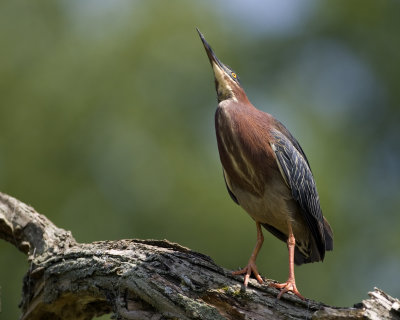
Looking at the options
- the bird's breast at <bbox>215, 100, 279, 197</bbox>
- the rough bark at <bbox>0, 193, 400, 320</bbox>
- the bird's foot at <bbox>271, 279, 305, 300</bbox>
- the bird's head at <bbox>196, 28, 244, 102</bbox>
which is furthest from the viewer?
the bird's head at <bbox>196, 28, 244, 102</bbox>

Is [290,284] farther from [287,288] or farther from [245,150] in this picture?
[245,150]

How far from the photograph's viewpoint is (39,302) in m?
4.91

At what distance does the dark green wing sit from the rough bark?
3.19 feet

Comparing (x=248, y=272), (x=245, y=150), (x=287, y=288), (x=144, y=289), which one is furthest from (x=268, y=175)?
(x=144, y=289)

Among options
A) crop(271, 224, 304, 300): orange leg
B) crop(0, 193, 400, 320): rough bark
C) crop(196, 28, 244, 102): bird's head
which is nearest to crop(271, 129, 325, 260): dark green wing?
crop(271, 224, 304, 300): orange leg

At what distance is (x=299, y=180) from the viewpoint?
5148mm

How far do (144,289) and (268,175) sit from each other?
4.60 feet

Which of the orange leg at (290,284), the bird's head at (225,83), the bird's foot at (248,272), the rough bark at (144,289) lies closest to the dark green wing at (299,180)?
the orange leg at (290,284)

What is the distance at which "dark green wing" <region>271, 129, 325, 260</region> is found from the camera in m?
5.04

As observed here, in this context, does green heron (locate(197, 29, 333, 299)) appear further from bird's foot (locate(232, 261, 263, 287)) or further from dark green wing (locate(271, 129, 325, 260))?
bird's foot (locate(232, 261, 263, 287))

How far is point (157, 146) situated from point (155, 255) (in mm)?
7328

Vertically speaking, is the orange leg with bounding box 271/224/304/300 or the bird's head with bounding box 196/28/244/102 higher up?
the bird's head with bounding box 196/28/244/102

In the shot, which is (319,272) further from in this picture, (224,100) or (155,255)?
(155,255)

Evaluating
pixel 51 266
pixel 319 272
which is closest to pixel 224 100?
pixel 51 266
